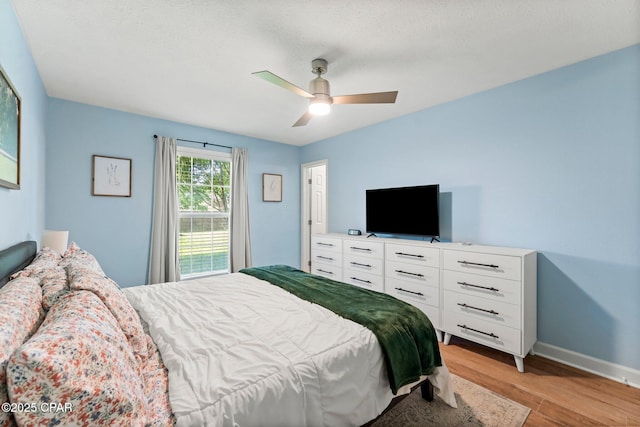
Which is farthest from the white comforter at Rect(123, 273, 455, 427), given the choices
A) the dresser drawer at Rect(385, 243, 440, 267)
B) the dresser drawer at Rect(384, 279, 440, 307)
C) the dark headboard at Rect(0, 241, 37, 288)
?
the dresser drawer at Rect(385, 243, 440, 267)

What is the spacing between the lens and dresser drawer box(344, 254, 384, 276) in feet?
11.0

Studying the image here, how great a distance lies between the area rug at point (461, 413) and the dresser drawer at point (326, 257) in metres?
2.03

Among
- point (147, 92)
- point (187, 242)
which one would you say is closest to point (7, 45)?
point (147, 92)

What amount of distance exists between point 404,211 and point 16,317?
3.26m

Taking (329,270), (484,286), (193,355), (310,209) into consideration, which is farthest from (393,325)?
(310,209)

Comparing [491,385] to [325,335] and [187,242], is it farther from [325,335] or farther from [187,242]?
[187,242]

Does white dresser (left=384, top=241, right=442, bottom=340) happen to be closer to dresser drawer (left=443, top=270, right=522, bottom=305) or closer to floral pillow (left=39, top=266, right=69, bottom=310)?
dresser drawer (left=443, top=270, right=522, bottom=305)

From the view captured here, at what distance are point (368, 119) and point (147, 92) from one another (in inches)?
104

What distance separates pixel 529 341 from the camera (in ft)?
7.94

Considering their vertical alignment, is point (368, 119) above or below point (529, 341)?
above

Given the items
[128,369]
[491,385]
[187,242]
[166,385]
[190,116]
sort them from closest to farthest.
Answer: [128,369], [166,385], [491,385], [190,116], [187,242]

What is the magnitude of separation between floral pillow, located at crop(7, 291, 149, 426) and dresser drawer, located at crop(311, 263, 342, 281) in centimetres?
305

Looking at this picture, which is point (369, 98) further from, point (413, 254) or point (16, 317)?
point (16, 317)

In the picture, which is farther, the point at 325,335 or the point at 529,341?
the point at 529,341
